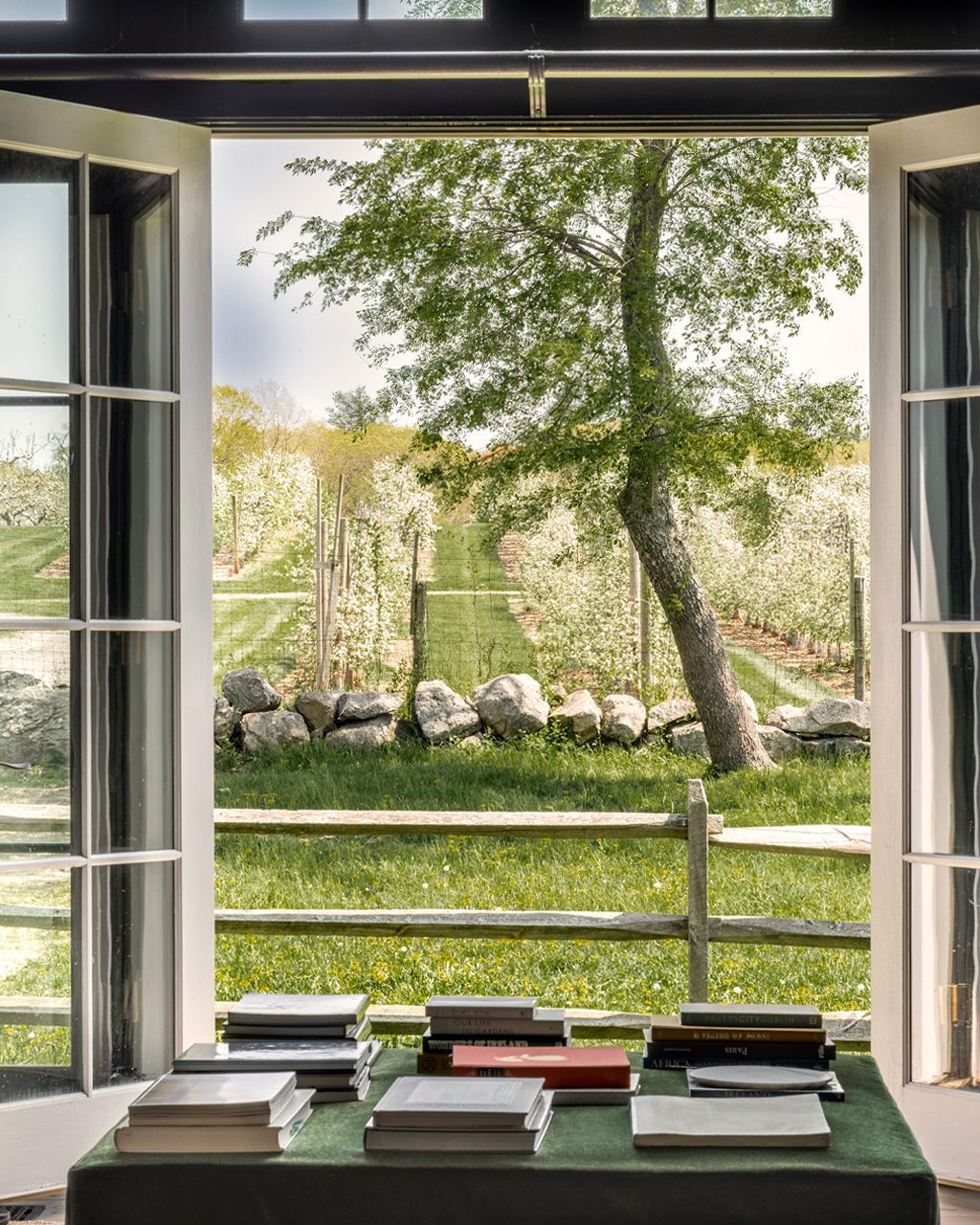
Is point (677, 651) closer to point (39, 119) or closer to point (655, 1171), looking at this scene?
point (39, 119)

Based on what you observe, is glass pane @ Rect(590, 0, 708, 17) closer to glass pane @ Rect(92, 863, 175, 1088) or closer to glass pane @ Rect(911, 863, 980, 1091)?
glass pane @ Rect(911, 863, 980, 1091)

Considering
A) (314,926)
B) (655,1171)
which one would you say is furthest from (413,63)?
(314,926)

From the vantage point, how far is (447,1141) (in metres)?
1.56

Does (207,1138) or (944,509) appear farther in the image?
(944,509)

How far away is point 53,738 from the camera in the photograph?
2520 mm

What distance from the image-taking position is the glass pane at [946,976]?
8.18 feet

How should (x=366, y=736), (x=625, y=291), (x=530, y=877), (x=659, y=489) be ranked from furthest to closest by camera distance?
(x=366, y=736) → (x=659, y=489) → (x=625, y=291) → (x=530, y=877)

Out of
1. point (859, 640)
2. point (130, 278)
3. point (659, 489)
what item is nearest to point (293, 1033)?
point (130, 278)

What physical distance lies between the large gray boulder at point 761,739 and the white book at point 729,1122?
5.91 m

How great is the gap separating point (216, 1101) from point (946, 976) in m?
1.61

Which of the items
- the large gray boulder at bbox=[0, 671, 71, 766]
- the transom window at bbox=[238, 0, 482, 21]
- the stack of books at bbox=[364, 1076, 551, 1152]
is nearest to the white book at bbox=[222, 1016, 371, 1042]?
the stack of books at bbox=[364, 1076, 551, 1152]

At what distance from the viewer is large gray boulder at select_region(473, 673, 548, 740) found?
7.78 meters

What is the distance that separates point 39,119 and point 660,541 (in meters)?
5.25

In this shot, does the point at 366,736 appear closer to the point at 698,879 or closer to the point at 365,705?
the point at 365,705
